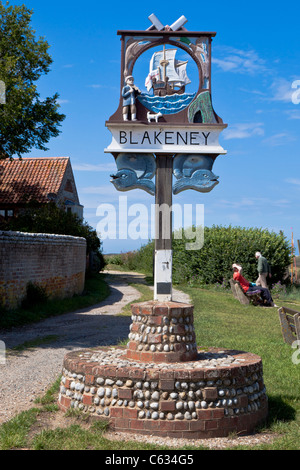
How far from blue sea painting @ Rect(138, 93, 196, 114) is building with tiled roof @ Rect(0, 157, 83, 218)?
20354 mm

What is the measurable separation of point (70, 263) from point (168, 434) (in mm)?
13120

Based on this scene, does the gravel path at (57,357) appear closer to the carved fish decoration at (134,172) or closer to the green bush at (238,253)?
the carved fish decoration at (134,172)

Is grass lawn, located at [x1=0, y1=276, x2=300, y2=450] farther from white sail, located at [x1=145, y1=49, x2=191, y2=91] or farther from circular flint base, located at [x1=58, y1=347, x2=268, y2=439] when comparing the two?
white sail, located at [x1=145, y1=49, x2=191, y2=91]

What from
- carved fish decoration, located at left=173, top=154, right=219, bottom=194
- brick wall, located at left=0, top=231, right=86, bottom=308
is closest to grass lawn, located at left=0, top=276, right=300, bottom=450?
carved fish decoration, located at left=173, top=154, right=219, bottom=194

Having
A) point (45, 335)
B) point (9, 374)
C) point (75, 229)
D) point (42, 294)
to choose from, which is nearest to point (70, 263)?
point (42, 294)

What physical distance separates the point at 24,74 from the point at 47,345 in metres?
12.2

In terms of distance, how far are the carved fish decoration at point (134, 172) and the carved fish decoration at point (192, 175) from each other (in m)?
0.29

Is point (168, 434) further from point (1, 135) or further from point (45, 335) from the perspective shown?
point (1, 135)

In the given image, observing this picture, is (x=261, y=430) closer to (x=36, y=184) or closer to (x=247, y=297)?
(x=247, y=297)

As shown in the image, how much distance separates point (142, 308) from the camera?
209 inches

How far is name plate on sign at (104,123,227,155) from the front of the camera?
5.68 m

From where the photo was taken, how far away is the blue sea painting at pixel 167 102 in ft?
19.0

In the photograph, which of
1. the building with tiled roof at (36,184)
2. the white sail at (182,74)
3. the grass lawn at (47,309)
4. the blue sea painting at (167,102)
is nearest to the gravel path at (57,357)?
the grass lawn at (47,309)
